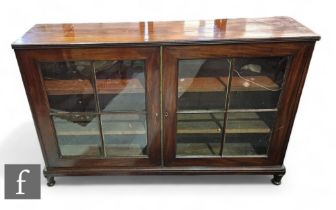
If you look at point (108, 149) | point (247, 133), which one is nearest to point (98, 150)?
point (108, 149)

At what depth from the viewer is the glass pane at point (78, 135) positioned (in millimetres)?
1321

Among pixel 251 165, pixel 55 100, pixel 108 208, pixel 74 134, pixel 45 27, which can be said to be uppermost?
pixel 45 27

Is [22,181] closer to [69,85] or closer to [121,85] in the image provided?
[69,85]

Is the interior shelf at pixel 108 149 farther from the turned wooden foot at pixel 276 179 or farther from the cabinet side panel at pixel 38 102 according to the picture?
the turned wooden foot at pixel 276 179

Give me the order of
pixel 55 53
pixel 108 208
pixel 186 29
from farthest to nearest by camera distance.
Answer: pixel 108 208 → pixel 186 29 → pixel 55 53

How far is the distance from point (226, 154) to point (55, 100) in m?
0.90

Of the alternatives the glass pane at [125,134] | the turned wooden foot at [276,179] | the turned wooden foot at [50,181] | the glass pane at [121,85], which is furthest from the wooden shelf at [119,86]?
the turned wooden foot at [276,179]

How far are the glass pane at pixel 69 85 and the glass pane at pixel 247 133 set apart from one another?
0.69m

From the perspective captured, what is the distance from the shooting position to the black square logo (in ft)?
4.60

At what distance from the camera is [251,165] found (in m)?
1.40

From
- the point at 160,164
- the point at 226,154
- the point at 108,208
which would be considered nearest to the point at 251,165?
the point at 226,154

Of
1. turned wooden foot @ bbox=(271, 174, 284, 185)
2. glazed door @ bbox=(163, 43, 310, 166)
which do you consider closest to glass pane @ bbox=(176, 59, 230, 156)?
glazed door @ bbox=(163, 43, 310, 166)

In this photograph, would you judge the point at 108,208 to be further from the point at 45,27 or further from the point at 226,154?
the point at 45,27

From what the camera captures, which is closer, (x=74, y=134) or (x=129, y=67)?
(x=129, y=67)
